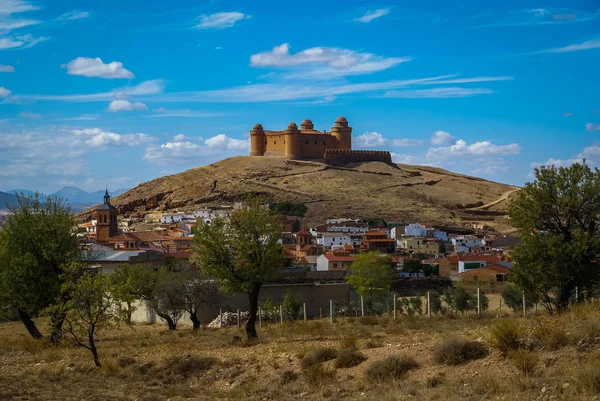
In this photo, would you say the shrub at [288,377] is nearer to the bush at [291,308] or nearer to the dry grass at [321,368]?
the dry grass at [321,368]

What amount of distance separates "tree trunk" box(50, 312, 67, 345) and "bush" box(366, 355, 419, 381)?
27.2ft

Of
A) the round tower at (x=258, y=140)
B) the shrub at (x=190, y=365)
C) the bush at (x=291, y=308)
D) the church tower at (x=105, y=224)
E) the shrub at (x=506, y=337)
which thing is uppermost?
the round tower at (x=258, y=140)

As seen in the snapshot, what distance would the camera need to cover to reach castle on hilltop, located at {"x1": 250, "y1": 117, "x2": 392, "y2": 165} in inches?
4929

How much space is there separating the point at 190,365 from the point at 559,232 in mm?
10883

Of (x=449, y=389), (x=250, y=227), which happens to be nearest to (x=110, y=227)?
(x=250, y=227)

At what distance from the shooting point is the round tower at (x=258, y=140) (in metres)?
131

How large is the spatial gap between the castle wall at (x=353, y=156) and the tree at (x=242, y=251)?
105 meters

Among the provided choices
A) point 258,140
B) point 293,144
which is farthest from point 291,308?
point 258,140

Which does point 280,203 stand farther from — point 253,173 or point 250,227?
point 250,227

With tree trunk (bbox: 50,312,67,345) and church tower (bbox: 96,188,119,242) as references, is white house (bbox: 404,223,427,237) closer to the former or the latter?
church tower (bbox: 96,188,119,242)

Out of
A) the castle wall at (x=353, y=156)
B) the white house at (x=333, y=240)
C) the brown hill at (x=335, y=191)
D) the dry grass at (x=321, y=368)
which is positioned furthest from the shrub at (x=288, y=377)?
the castle wall at (x=353, y=156)

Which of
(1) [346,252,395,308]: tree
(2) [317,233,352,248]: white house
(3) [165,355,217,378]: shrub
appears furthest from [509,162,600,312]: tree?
(2) [317,233,352,248]: white house

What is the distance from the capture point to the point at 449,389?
424 inches

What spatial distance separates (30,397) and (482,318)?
39.4ft
